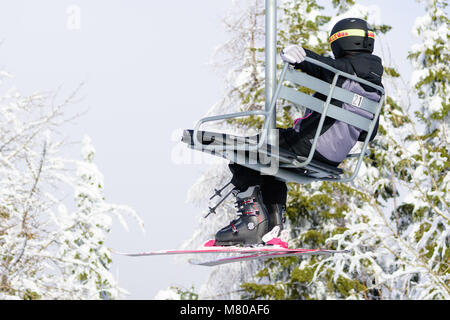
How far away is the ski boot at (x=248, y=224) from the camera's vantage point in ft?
15.9

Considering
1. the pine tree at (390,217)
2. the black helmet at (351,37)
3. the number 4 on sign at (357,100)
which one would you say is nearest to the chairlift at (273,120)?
the number 4 on sign at (357,100)

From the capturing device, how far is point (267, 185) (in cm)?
491

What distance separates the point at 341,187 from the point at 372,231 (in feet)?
10.0

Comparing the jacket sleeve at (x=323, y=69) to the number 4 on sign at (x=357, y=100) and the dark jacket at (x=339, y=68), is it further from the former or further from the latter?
the number 4 on sign at (x=357, y=100)

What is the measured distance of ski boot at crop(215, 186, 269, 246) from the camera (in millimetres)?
4840

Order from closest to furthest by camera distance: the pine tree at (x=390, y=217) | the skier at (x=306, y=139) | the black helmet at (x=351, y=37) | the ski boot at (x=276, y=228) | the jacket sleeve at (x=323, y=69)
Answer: the jacket sleeve at (x=323, y=69) < the skier at (x=306, y=139) < the black helmet at (x=351, y=37) < the ski boot at (x=276, y=228) < the pine tree at (x=390, y=217)

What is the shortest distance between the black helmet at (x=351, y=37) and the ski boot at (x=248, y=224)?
1269 millimetres

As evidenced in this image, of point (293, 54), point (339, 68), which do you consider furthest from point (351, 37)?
point (293, 54)

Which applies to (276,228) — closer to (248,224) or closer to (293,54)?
(248,224)

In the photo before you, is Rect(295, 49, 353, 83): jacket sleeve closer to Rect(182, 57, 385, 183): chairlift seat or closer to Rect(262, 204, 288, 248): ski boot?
Rect(182, 57, 385, 183): chairlift seat

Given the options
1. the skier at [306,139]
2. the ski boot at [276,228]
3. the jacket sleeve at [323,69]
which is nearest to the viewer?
the jacket sleeve at [323,69]

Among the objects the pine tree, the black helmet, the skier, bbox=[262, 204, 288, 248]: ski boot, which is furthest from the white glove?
the pine tree

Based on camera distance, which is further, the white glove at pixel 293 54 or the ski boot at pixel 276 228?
the ski boot at pixel 276 228
